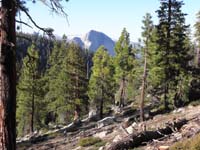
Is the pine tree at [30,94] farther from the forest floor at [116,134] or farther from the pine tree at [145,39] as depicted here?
the pine tree at [145,39]

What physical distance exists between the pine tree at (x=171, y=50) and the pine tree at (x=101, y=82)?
1447 centimetres

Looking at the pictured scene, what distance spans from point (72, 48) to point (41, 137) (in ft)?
55.0

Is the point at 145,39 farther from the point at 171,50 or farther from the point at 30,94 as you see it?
the point at 30,94

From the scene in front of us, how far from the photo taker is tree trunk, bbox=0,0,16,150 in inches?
323

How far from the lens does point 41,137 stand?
4616 cm

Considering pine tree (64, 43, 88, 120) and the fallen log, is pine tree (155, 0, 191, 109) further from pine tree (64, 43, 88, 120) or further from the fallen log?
the fallen log

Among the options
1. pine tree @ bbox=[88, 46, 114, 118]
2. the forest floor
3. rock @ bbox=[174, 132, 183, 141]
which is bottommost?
the forest floor

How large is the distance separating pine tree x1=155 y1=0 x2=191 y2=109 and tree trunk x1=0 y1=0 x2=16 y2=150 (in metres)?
35.0

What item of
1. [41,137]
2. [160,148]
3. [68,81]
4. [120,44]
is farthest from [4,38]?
[120,44]

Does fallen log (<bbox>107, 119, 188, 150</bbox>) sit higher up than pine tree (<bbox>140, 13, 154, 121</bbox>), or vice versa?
pine tree (<bbox>140, 13, 154, 121</bbox>)

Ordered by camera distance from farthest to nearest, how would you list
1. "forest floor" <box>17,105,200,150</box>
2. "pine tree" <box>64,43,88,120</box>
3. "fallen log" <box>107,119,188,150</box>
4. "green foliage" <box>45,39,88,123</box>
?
"pine tree" <box>64,43,88,120</box> → "green foliage" <box>45,39,88,123</box> → "fallen log" <box>107,119,188,150</box> → "forest floor" <box>17,105,200,150</box>

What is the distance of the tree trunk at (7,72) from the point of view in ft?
26.9

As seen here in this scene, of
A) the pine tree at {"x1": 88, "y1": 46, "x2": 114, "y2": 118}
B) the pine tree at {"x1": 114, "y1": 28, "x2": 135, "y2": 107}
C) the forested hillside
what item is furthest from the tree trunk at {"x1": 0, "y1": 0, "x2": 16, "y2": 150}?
the pine tree at {"x1": 114, "y1": 28, "x2": 135, "y2": 107}

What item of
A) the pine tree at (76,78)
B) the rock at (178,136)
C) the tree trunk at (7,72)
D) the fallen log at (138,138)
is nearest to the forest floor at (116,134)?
the rock at (178,136)
